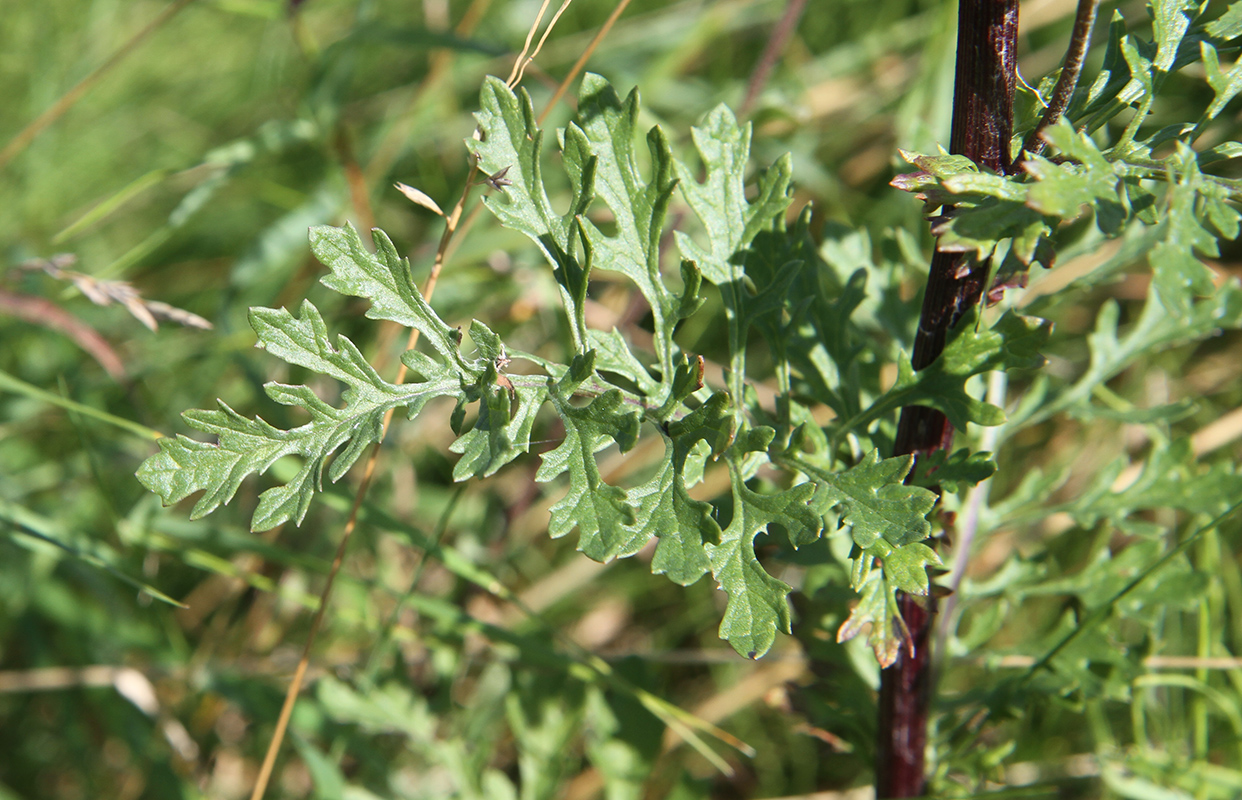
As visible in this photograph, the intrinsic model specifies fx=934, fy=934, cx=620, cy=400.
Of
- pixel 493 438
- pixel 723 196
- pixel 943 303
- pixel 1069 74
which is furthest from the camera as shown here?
pixel 723 196

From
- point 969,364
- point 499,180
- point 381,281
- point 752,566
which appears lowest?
point 752,566

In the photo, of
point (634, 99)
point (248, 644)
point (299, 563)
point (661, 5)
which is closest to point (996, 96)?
point (634, 99)

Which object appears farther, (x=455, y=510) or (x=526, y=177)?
(x=455, y=510)

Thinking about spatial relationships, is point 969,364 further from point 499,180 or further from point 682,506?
point 499,180

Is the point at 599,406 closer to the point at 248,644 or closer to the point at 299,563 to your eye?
the point at 299,563

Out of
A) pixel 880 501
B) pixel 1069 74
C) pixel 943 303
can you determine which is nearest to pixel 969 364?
pixel 943 303

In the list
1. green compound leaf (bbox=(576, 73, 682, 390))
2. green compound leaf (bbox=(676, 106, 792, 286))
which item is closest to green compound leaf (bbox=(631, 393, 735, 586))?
green compound leaf (bbox=(576, 73, 682, 390))

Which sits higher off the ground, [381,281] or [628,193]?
[628,193]
